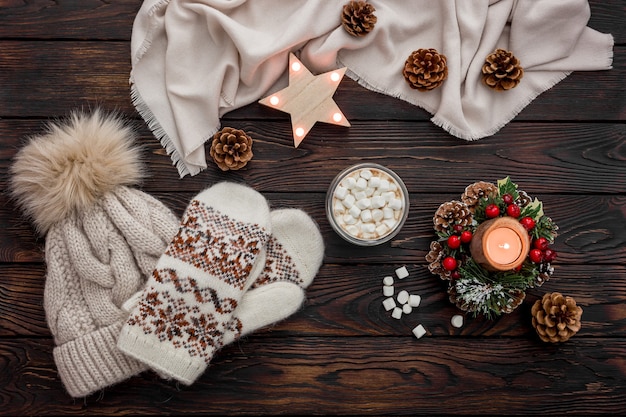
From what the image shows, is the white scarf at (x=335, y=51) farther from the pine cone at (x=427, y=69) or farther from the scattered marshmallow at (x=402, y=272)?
the scattered marshmallow at (x=402, y=272)

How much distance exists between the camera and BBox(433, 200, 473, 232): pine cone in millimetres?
1079

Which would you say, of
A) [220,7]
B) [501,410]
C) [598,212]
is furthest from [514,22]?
[501,410]

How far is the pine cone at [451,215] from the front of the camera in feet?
3.54

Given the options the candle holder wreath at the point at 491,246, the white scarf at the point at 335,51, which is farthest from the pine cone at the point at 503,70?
the candle holder wreath at the point at 491,246

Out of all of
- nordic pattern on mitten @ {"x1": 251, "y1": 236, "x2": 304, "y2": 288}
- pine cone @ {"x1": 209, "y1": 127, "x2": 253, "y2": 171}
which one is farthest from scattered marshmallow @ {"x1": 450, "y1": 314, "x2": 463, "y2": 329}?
pine cone @ {"x1": 209, "y1": 127, "x2": 253, "y2": 171}

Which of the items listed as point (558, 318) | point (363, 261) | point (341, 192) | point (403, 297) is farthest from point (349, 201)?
point (558, 318)

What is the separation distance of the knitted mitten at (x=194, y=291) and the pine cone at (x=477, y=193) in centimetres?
44

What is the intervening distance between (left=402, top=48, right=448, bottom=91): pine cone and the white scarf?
3cm

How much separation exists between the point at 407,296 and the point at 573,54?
0.69 meters

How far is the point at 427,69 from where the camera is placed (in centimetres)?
113

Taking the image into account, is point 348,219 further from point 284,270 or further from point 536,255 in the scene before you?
point 536,255

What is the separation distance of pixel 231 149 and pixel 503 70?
0.63 meters

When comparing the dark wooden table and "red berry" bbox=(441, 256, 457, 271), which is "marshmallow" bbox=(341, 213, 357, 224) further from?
"red berry" bbox=(441, 256, 457, 271)

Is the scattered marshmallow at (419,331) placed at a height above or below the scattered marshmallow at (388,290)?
below
